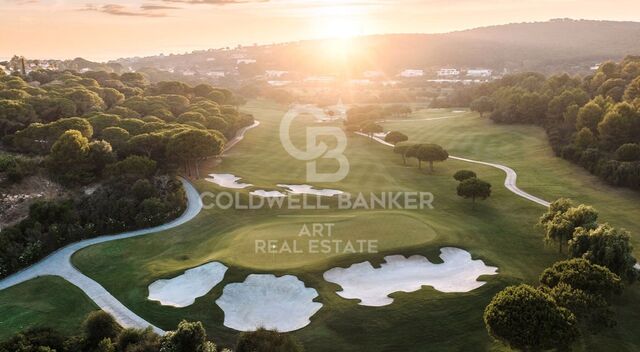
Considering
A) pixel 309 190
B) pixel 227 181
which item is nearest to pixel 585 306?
pixel 309 190

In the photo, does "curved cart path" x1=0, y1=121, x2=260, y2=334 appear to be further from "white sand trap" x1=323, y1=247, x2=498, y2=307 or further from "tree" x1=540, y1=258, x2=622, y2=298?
"tree" x1=540, y1=258, x2=622, y2=298

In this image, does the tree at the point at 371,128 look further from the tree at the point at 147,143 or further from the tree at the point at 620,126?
the tree at the point at 147,143

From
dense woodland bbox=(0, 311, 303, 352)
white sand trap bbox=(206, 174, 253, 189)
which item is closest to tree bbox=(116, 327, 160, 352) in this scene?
dense woodland bbox=(0, 311, 303, 352)

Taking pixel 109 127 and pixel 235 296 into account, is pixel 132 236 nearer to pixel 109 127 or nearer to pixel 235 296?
pixel 235 296

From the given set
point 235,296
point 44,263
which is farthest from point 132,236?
point 235,296

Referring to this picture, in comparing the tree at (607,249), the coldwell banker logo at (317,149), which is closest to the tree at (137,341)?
the tree at (607,249)

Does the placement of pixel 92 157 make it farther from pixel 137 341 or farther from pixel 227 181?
pixel 137 341
